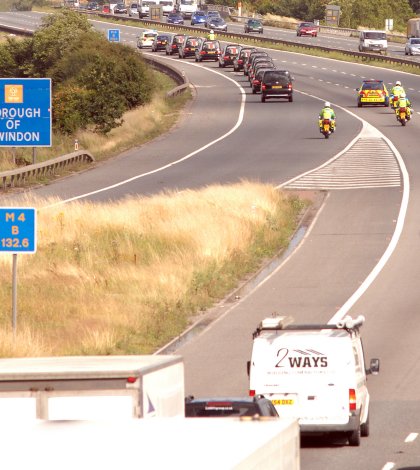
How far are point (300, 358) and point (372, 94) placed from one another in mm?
60002

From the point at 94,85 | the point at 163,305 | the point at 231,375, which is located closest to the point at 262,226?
the point at 163,305

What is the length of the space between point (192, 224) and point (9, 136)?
1152 centimetres

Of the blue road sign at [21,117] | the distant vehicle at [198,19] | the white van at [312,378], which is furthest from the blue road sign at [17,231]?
the distant vehicle at [198,19]

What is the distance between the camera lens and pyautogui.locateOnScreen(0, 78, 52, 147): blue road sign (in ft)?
89.9

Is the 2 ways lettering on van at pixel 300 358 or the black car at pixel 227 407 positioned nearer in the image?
the black car at pixel 227 407

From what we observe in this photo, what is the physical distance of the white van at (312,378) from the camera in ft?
59.6

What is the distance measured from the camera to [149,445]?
7.47 m

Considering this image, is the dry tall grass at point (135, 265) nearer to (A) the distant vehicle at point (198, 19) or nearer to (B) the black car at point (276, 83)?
(B) the black car at point (276, 83)

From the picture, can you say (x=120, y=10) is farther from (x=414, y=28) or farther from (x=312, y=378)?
(x=312, y=378)

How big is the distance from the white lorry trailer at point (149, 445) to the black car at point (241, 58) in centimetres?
9066

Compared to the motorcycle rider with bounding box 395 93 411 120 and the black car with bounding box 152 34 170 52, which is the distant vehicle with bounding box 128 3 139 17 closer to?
the black car with bounding box 152 34 170 52

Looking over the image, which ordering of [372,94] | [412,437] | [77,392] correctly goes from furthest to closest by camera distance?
[372,94], [412,437], [77,392]

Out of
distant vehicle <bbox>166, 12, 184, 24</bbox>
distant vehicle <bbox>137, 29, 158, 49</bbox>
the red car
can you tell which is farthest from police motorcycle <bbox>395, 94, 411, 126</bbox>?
distant vehicle <bbox>166, 12, 184, 24</bbox>

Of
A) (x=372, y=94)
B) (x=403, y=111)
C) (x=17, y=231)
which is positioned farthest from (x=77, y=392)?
(x=372, y=94)
